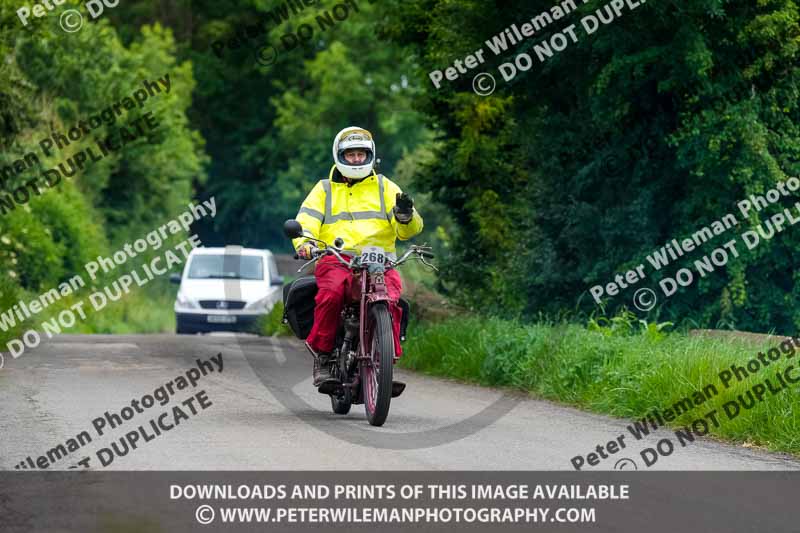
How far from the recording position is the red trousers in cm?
1114

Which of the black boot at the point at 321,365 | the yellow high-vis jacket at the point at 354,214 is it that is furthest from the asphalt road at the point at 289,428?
the yellow high-vis jacket at the point at 354,214

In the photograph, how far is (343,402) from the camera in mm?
11516

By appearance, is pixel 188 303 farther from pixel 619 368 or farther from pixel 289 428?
pixel 289 428

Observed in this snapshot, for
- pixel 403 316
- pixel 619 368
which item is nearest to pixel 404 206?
pixel 403 316

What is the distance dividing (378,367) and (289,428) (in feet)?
2.55

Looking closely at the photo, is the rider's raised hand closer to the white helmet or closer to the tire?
the white helmet

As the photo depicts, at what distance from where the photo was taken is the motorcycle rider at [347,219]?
36.9 feet

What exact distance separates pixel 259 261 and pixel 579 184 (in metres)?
12.6

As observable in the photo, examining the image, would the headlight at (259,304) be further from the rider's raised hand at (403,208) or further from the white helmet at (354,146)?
the rider's raised hand at (403,208)

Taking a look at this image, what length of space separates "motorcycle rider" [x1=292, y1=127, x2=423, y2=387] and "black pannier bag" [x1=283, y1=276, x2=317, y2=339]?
19 cm

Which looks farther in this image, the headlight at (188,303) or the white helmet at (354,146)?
the headlight at (188,303)

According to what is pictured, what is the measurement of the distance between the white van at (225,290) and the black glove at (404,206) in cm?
1794
